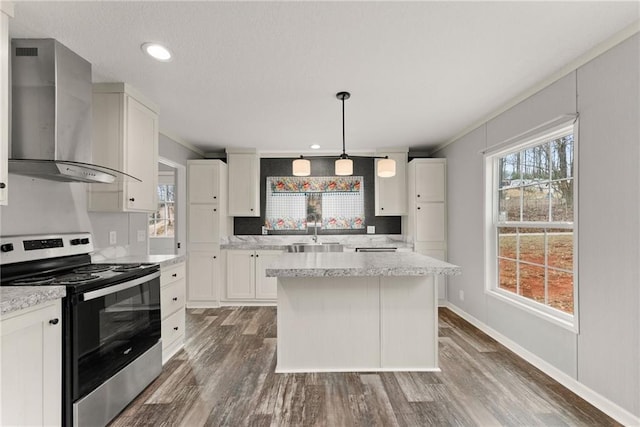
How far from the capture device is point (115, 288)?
2012 millimetres

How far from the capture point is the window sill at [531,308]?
7.73 ft

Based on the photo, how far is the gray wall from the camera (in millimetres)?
1888

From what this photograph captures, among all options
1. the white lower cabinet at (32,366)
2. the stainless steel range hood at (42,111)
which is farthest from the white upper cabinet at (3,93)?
the white lower cabinet at (32,366)

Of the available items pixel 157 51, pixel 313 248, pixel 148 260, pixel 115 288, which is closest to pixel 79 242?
pixel 148 260

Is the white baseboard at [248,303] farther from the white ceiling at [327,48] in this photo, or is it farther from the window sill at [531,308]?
the window sill at [531,308]

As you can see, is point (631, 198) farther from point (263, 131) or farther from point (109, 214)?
point (109, 214)

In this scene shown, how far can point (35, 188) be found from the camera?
6.99 ft

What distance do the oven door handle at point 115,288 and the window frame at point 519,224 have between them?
3100mm

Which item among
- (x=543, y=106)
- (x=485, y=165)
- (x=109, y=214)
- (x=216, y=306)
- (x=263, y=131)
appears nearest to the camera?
(x=543, y=106)

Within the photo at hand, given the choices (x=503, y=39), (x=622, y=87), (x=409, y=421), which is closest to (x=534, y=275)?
(x=622, y=87)

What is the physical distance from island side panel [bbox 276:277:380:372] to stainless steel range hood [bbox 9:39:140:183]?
1.70m

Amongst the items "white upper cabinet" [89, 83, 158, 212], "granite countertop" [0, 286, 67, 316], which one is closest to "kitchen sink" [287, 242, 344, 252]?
"white upper cabinet" [89, 83, 158, 212]

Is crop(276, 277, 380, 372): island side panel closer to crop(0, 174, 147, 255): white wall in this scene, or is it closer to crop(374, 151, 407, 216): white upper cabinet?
crop(0, 174, 147, 255): white wall

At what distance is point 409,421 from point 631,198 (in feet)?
6.15
